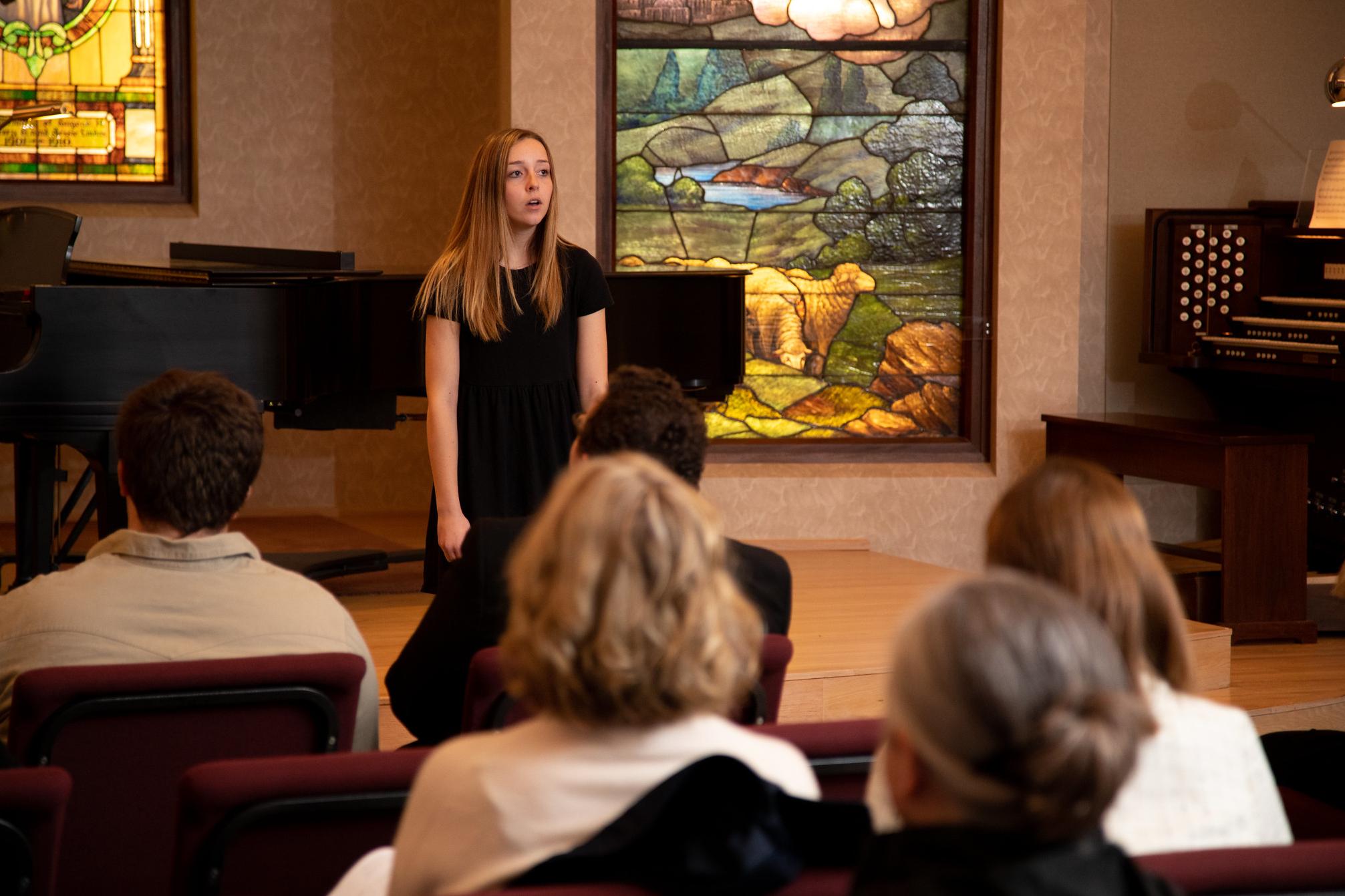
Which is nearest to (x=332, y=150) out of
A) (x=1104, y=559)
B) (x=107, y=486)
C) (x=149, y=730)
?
(x=107, y=486)

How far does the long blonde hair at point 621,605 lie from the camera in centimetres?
120

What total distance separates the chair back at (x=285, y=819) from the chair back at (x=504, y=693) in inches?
13.2

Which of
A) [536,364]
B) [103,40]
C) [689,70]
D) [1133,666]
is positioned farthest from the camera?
[103,40]

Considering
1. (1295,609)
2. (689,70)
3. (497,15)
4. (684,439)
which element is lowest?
(1295,609)

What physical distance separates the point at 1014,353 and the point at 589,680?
4872 mm

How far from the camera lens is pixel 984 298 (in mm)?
5914

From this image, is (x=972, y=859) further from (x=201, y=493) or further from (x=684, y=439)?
(x=201, y=493)

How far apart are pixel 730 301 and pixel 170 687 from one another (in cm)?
328

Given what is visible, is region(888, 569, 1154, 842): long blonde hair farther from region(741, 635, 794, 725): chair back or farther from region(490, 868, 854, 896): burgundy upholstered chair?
region(741, 635, 794, 725): chair back

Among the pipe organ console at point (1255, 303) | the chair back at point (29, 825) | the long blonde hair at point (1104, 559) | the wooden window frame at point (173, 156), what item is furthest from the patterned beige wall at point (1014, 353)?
the chair back at point (29, 825)

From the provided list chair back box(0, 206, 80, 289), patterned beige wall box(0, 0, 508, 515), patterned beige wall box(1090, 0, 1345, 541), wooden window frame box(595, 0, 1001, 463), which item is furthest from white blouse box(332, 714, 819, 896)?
patterned beige wall box(0, 0, 508, 515)

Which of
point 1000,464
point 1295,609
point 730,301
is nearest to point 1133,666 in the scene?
point 730,301

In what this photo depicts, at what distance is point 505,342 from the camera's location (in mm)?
3342

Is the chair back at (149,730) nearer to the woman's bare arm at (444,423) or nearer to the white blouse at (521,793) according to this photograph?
the white blouse at (521,793)
